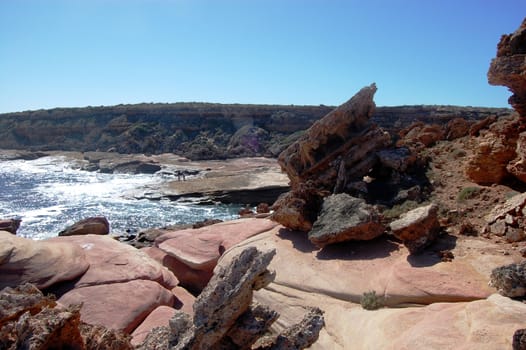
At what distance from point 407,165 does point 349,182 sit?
1923 mm

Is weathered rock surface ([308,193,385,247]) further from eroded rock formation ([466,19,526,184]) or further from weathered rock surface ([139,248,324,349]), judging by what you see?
weathered rock surface ([139,248,324,349])

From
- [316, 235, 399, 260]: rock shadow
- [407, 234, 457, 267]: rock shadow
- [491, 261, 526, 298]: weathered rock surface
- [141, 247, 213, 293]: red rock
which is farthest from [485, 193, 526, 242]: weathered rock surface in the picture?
[141, 247, 213, 293]: red rock

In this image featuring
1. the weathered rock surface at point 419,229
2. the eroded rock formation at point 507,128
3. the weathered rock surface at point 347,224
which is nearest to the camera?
the weathered rock surface at point 419,229

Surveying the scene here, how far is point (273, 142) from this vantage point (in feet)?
187

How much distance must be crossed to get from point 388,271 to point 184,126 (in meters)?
58.4

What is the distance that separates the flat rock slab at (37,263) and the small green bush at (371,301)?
18.9ft

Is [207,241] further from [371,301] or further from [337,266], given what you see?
[371,301]

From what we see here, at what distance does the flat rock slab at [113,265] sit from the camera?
8414 mm

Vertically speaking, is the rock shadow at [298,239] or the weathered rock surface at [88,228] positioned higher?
the rock shadow at [298,239]

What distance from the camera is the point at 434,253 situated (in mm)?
7684

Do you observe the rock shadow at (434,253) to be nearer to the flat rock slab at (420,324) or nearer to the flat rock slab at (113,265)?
the flat rock slab at (420,324)

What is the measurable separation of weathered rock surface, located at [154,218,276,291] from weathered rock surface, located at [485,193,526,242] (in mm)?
6017

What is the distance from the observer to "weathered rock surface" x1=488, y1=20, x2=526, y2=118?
30.0ft

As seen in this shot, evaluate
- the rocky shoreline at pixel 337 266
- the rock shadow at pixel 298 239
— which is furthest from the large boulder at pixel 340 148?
the rock shadow at pixel 298 239
